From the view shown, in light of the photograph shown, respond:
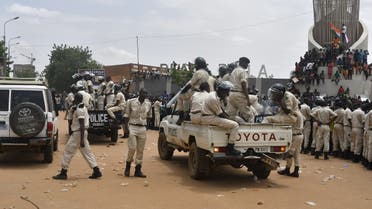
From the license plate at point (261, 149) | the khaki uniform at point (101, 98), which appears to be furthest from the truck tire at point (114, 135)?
the license plate at point (261, 149)

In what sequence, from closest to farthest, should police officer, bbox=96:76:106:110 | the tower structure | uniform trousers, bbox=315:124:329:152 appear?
1. uniform trousers, bbox=315:124:329:152
2. police officer, bbox=96:76:106:110
3. the tower structure

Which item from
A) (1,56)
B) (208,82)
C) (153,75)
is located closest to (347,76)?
(153,75)

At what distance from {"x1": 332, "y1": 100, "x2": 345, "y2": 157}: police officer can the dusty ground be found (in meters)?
1.79

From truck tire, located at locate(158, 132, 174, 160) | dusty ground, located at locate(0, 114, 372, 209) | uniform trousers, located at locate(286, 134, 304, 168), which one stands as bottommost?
dusty ground, located at locate(0, 114, 372, 209)

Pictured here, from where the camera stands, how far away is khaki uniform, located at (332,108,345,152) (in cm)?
1455

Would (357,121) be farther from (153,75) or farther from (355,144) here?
(153,75)

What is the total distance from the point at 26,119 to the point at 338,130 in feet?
28.2

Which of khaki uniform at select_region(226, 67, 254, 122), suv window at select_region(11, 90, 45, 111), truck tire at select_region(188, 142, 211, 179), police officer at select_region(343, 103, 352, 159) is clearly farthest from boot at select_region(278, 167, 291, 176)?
suv window at select_region(11, 90, 45, 111)

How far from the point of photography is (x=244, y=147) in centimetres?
943

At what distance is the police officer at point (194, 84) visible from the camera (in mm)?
11266

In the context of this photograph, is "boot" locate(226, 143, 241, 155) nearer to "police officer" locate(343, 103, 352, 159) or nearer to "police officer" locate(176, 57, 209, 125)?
"police officer" locate(176, 57, 209, 125)

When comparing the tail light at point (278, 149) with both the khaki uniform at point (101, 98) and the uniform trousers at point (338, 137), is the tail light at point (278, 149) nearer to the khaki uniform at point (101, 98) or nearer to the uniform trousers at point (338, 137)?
the uniform trousers at point (338, 137)

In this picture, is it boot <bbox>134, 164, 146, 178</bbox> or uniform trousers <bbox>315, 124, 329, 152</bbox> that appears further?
uniform trousers <bbox>315, 124, 329, 152</bbox>

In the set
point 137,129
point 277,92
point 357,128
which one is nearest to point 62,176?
point 137,129
